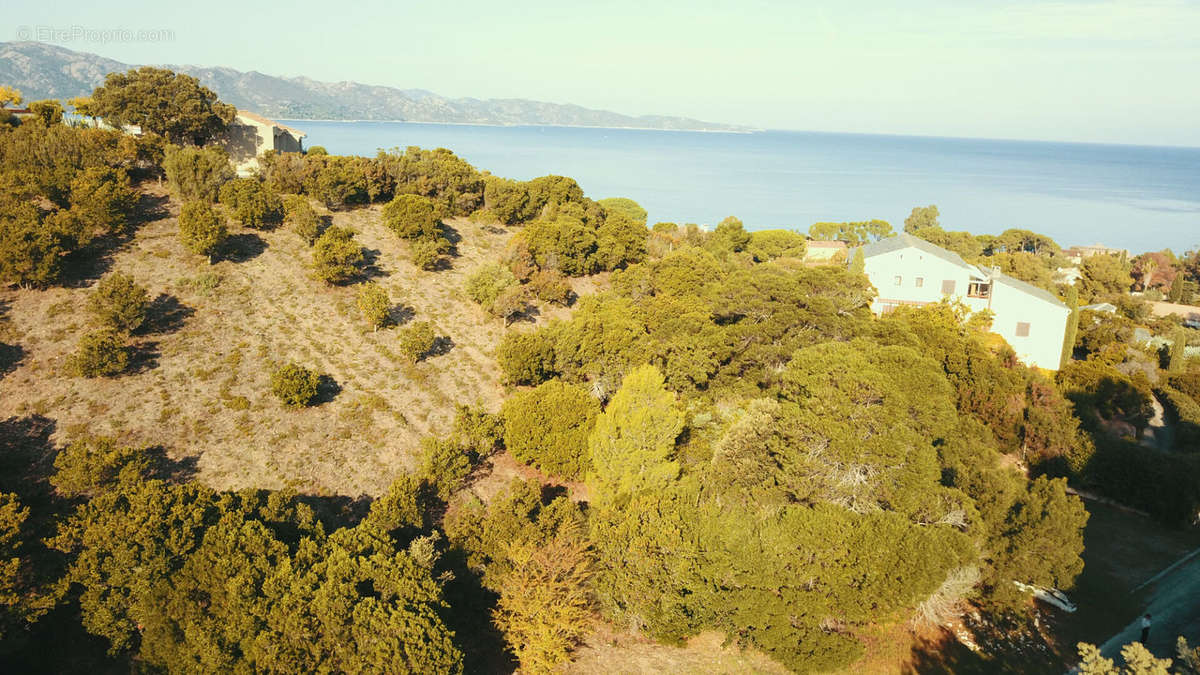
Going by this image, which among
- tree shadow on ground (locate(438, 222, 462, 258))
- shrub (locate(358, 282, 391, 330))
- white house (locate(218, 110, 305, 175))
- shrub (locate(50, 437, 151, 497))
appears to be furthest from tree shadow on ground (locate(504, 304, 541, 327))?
white house (locate(218, 110, 305, 175))

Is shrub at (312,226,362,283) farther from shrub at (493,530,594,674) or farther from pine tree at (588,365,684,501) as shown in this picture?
shrub at (493,530,594,674)

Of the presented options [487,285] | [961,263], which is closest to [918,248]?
[961,263]

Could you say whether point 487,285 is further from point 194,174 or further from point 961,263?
point 961,263

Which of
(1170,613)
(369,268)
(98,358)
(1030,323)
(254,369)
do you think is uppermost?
(369,268)

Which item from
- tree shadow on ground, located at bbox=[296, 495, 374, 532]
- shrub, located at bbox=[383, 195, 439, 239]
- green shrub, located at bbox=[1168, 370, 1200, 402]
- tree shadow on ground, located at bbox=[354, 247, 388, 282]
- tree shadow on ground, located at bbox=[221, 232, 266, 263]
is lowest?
tree shadow on ground, located at bbox=[296, 495, 374, 532]

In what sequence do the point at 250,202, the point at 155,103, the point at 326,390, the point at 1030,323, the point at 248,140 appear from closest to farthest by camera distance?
the point at 326,390 → the point at 250,202 → the point at 1030,323 → the point at 155,103 → the point at 248,140

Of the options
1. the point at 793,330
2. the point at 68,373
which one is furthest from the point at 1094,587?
the point at 68,373

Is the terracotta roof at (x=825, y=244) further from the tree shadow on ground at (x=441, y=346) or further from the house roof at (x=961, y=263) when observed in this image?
the tree shadow on ground at (x=441, y=346)
